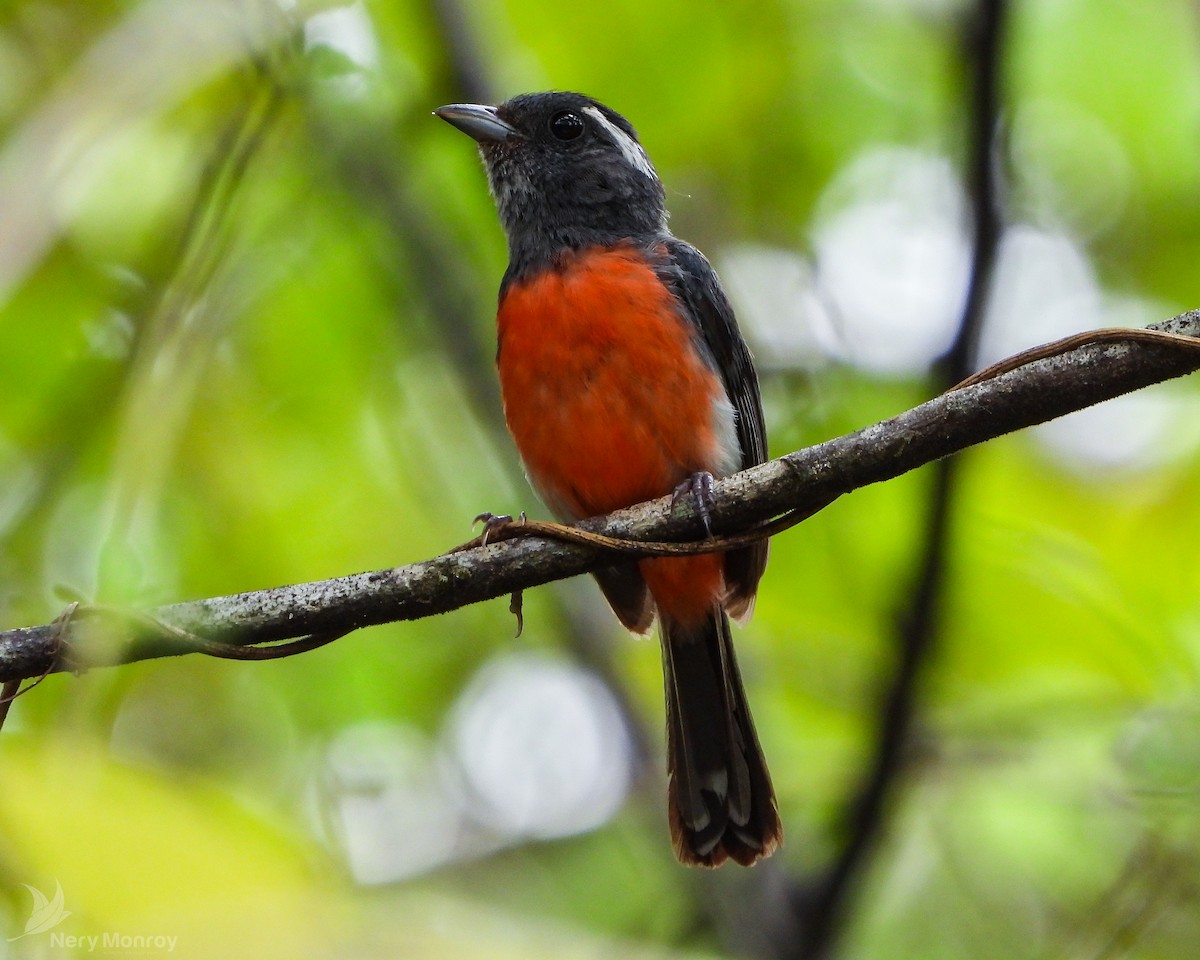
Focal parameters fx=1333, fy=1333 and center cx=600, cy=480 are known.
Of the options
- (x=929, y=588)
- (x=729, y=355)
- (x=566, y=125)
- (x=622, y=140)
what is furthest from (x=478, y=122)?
(x=929, y=588)

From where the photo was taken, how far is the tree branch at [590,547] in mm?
2547

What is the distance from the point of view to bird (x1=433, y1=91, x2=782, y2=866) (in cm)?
404

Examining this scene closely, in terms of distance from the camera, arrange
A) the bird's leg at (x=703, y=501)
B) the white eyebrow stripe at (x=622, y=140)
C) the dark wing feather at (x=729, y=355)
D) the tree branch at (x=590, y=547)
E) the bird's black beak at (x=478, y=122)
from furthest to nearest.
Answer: the white eyebrow stripe at (x=622, y=140) → the bird's black beak at (x=478, y=122) → the dark wing feather at (x=729, y=355) → the bird's leg at (x=703, y=501) → the tree branch at (x=590, y=547)

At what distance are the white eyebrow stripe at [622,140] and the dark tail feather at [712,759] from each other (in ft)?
5.48

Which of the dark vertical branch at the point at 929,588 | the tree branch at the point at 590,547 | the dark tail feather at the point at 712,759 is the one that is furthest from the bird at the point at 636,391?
the tree branch at the point at 590,547

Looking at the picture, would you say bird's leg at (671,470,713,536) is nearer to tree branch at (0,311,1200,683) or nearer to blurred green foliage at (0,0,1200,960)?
tree branch at (0,311,1200,683)

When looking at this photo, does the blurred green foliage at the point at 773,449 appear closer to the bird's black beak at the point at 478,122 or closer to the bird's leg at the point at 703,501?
the bird's black beak at the point at 478,122

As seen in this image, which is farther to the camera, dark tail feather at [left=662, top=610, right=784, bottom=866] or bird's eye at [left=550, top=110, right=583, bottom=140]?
bird's eye at [left=550, top=110, right=583, bottom=140]

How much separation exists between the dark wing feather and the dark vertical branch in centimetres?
59

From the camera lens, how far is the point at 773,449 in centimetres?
548

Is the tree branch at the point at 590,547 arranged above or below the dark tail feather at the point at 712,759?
above

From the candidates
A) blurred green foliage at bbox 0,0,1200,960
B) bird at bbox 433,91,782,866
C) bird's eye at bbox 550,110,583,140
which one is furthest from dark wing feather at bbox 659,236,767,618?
bird's eye at bbox 550,110,583,140

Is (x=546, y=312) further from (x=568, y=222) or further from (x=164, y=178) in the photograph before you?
(x=164, y=178)

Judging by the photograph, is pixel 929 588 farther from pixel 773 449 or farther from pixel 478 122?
pixel 478 122
